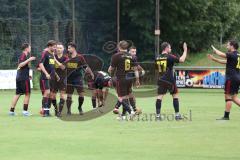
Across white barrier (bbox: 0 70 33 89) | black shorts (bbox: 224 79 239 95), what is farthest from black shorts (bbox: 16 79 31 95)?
white barrier (bbox: 0 70 33 89)

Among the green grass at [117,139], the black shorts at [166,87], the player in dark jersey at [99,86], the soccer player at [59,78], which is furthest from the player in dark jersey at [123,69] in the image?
the player in dark jersey at [99,86]

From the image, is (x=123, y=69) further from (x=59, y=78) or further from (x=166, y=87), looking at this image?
(x=59, y=78)

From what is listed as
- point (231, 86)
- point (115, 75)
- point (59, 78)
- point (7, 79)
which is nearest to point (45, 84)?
point (59, 78)

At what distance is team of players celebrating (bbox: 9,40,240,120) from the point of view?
1841cm

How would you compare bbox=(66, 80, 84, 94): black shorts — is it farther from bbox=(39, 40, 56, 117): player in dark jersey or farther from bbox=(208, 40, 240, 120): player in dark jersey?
bbox=(208, 40, 240, 120): player in dark jersey

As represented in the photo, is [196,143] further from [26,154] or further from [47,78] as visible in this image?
[47,78]

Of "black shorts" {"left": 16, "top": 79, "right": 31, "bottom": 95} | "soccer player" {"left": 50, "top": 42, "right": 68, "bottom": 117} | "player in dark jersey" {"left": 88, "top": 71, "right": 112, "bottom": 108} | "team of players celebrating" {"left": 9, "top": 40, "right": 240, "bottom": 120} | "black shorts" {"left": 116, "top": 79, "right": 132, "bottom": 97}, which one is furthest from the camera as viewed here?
"player in dark jersey" {"left": 88, "top": 71, "right": 112, "bottom": 108}

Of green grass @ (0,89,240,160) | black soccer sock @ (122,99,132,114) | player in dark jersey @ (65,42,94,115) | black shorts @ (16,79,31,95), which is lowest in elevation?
green grass @ (0,89,240,160)

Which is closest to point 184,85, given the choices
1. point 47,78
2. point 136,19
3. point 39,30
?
point 39,30

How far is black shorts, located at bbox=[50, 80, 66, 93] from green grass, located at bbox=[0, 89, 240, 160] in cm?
93

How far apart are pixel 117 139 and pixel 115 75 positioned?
5342 millimetres

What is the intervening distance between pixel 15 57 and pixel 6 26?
2225 mm

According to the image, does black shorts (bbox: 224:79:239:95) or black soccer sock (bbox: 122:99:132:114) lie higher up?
black shorts (bbox: 224:79:239:95)

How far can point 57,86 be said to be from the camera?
20.4 metres
